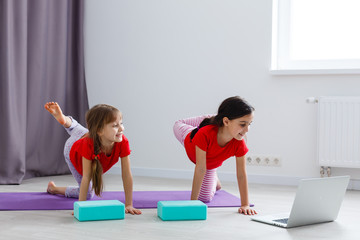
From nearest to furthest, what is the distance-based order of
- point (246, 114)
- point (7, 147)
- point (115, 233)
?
1. point (115, 233)
2. point (246, 114)
3. point (7, 147)

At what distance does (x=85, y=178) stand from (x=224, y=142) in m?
0.69

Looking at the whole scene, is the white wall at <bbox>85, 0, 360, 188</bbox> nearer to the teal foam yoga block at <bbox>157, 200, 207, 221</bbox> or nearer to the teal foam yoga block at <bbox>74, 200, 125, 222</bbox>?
the teal foam yoga block at <bbox>157, 200, 207, 221</bbox>

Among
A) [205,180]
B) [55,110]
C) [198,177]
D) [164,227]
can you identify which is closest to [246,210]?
[198,177]

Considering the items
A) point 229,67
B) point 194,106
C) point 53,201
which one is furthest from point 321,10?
point 53,201

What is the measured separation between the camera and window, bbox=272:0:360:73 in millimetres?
3342

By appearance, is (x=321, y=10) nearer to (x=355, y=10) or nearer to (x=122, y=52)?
(x=355, y=10)

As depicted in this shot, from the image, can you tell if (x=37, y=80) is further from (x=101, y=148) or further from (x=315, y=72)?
(x=315, y=72)

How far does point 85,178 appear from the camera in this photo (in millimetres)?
2186

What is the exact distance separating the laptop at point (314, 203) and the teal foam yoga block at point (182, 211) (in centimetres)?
24

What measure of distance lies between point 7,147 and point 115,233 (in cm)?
161

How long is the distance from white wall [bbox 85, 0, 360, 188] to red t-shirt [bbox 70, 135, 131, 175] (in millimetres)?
1284

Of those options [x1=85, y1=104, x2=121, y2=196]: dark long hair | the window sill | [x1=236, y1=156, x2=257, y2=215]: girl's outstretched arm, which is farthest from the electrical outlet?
[x1=85, y1=104, x2=121, y2=196]: dark long hair

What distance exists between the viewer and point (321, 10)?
3.40 m

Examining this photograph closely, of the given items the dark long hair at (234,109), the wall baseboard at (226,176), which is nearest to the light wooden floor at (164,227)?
the dark long hair at (234,109)
